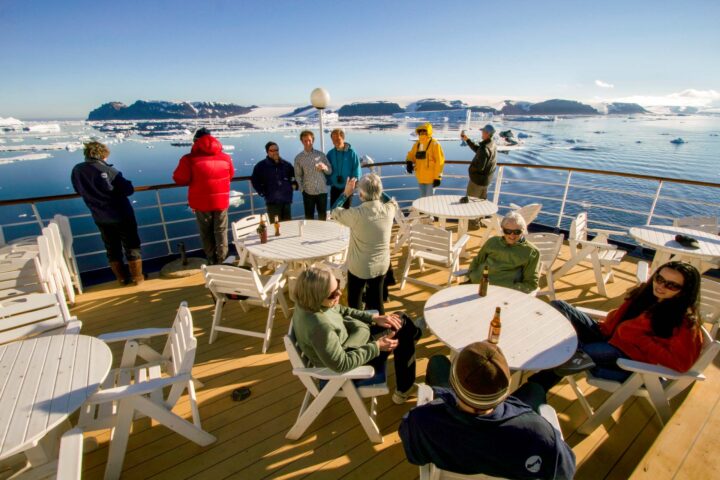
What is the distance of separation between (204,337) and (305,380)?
184 centimetres

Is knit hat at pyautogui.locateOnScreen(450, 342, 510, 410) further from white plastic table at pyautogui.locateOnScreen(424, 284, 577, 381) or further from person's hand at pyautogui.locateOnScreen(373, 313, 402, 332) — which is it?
person's hand at pyautogui.locateOnScreen(373, 313, 402, 332)

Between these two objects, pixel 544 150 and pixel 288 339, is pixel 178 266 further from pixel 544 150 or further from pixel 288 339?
pixel 544 150

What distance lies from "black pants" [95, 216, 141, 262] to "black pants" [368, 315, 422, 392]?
11.6ft

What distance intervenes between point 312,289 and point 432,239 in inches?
95.5

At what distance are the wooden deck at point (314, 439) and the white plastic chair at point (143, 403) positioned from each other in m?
0.18

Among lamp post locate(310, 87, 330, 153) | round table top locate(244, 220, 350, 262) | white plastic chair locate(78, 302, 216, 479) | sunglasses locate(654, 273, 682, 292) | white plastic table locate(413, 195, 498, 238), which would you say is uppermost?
lamp post locate(310, 87, 330, 153)

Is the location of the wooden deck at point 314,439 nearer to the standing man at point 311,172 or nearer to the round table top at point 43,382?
the round table top at point 43,382

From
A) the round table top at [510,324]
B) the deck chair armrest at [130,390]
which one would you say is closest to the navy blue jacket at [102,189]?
the deck chair armrest at [130,390]

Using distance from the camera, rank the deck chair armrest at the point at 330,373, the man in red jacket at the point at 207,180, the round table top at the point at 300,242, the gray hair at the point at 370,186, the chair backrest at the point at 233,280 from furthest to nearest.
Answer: the man in red jacket at the point at 207,180 → the round table top at the point at 300,242 → the chair backrest at the point at 233,280 → the gray hair at the point at 370,186 → the deck chair armrest at the point at 330,373

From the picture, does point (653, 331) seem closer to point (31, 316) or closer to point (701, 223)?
point (701, 223)

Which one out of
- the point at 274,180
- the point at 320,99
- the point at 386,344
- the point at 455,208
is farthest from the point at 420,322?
the point at 320,99

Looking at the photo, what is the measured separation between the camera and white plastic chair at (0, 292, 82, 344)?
2.24 meters

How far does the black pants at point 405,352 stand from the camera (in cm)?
237

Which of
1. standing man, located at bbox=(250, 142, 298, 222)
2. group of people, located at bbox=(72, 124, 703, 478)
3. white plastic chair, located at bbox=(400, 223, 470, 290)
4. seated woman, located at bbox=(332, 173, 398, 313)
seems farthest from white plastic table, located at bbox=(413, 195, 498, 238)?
standing man, located at bbox=(250, 142, 298, 222)
